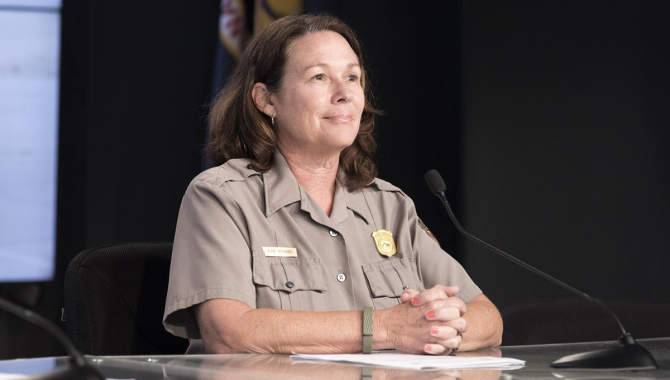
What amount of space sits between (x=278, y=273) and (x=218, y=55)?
1.93 m

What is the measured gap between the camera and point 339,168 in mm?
2051

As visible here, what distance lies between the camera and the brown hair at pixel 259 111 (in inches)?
76.2

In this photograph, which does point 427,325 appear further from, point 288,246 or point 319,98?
point 319,98

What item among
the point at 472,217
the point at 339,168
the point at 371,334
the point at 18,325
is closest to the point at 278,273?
the point at 371,334

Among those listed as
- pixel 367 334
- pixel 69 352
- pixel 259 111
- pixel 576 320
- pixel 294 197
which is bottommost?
pixel 576 320

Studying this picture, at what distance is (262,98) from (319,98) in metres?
0.18

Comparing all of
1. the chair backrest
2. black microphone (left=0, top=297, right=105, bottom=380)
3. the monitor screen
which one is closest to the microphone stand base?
black microphone (left=0, top=297, right=105, bottom=380)

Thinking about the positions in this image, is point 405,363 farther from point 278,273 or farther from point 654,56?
point 654,56

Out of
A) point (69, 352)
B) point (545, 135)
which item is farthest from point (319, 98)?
point (545, 135)

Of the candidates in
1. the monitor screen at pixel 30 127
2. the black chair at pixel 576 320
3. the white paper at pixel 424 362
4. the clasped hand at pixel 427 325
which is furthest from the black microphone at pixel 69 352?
the monitor screen at pixel 30 127

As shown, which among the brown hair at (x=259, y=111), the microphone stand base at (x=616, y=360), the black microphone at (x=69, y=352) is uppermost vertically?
the brown hair at (x=259, y=111)

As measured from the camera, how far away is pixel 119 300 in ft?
5.68

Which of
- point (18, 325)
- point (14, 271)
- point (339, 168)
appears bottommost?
point (18, 325)

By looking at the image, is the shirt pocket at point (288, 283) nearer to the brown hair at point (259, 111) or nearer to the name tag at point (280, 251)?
the name tag at point (280, 251)
